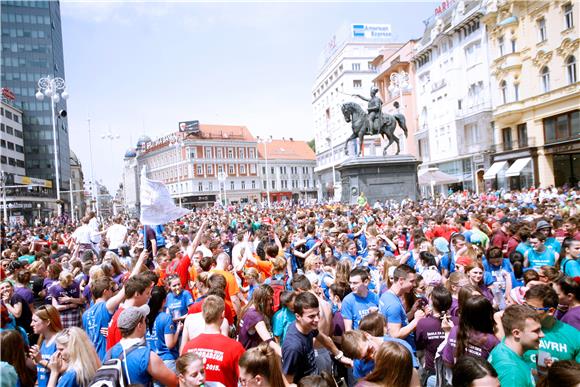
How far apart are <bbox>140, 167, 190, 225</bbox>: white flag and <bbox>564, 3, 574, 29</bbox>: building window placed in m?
35.8

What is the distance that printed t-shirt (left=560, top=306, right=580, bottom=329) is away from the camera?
3.98 metres

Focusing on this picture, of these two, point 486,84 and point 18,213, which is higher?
point 486,84

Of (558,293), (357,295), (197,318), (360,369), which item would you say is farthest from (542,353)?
(197,318)

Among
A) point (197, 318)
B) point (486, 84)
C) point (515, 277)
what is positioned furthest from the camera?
point (486, 84)

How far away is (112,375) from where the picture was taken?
3.11m

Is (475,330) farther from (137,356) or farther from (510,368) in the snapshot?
(137,356)

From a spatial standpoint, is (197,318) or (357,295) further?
(357,295)

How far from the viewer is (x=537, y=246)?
23.6 ft

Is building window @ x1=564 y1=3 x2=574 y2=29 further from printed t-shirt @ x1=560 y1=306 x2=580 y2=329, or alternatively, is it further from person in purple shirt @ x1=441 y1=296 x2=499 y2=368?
person in purple shirt @ x1=441 y1=296 x2=499 y2=368

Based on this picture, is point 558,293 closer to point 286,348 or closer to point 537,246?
point 286,348

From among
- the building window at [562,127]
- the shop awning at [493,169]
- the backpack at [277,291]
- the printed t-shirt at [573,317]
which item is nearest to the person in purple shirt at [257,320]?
the backpack at [277,291]

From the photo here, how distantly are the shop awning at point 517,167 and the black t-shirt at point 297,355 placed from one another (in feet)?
124

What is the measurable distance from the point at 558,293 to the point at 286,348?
108 inches

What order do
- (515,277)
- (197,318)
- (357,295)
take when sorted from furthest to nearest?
(515,277) → (357,295) → (197,318)
